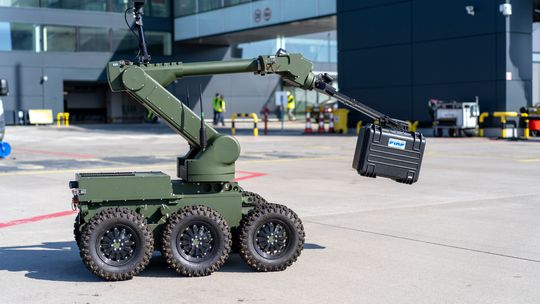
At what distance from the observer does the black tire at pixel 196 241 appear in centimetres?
648

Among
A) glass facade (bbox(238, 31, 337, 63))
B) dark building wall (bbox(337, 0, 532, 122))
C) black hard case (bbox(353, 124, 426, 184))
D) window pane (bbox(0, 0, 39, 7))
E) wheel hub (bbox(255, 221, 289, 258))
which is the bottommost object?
wheel hub (bbox(255, 221, 289, 258))

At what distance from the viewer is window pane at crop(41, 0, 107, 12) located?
48375 mm

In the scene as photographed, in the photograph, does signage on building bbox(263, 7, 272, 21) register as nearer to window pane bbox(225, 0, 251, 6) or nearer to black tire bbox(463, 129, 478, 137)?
window pane bbox(225, 0, 251, 6)

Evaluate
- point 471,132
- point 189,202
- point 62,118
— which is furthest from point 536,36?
point 189,202

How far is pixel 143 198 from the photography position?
6578 mm

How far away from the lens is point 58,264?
707 centimetres

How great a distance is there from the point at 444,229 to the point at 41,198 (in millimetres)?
6536

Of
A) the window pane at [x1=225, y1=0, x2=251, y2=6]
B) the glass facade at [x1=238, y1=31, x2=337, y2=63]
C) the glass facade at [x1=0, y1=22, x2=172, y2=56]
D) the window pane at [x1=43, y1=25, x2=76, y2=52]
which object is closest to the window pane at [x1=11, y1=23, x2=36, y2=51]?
the glass facade at [x1=0, y1=22, x2=172, y2=56]

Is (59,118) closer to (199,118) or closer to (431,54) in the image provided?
(431,54)

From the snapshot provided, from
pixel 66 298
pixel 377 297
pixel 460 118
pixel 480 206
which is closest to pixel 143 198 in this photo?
pixel 66 298

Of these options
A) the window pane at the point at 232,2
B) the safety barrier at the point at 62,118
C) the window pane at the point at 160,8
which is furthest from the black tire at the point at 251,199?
the window pane at the point at 160,8

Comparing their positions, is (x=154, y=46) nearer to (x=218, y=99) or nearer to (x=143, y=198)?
(x=218, y=99)

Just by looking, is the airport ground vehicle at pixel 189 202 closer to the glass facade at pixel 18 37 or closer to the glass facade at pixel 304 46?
the glass facade at pixel 18 37

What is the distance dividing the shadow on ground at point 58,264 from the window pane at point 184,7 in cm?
4206
